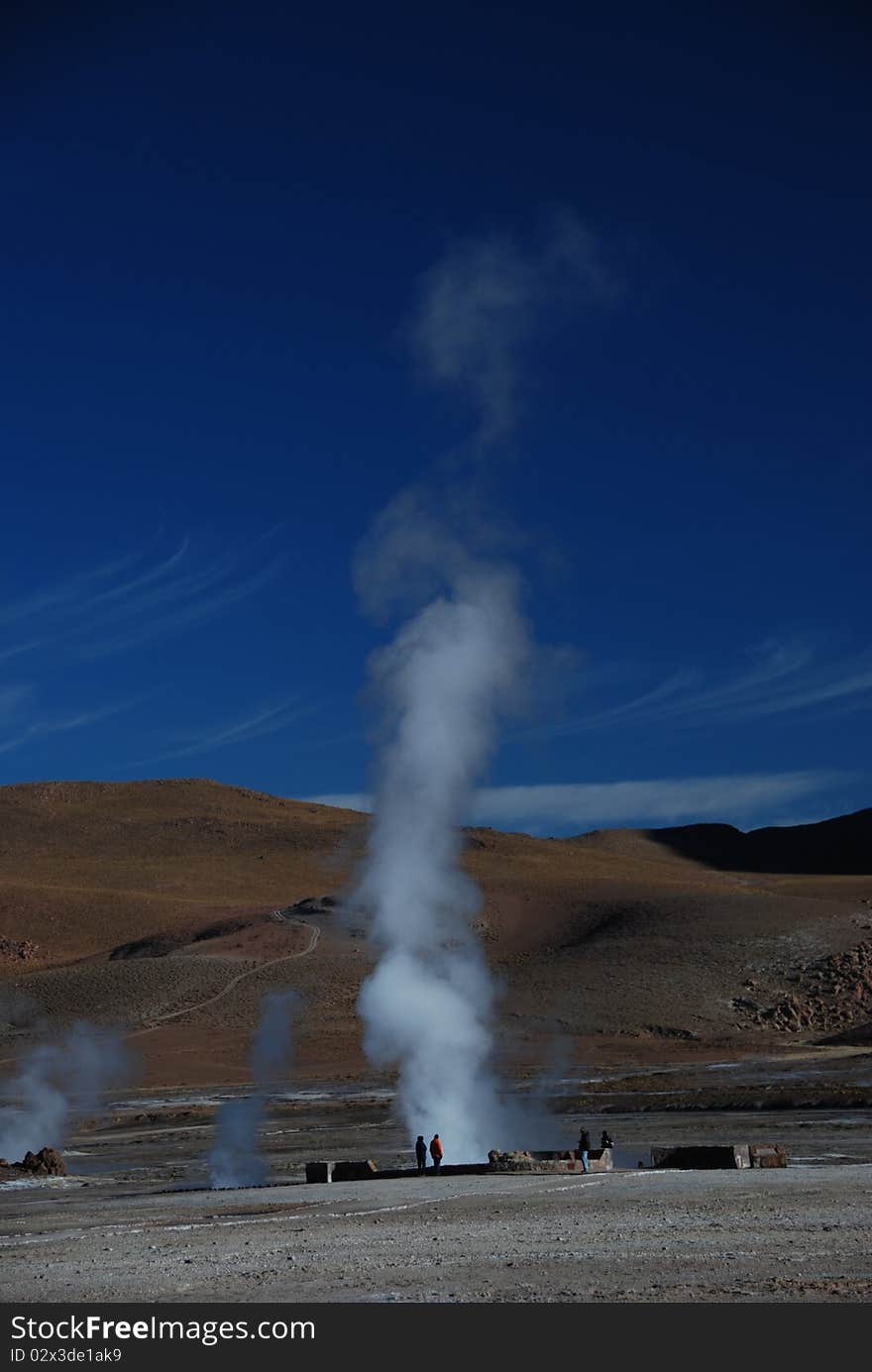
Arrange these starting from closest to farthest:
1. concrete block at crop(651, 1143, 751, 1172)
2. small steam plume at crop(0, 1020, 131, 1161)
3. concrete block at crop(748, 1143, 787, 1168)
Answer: concrete block at crop(748, 1143, 787, 1168) < concrete block at crop(651, 1143, 751, 1172) < small steam plume at crop(0, 1020, 131, 1161)

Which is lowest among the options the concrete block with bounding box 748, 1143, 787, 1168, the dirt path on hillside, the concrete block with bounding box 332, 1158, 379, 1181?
Result: the concrete block with bounding box 748, 1143, 787, 1168

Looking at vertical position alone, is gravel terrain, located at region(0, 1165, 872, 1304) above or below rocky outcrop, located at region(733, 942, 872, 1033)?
below

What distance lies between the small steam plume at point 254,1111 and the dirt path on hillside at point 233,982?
413 cm

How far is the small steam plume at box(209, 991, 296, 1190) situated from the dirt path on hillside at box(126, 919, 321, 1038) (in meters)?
4.13

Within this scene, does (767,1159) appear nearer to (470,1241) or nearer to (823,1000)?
(470,1241)

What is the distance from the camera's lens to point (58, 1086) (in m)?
80.5

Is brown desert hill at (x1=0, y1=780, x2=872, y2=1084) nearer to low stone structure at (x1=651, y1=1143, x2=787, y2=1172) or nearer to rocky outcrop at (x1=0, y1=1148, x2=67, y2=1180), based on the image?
rocky outcrop at (x1=0, y1=1148, x2=67, y2=1180)

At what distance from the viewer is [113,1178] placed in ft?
134

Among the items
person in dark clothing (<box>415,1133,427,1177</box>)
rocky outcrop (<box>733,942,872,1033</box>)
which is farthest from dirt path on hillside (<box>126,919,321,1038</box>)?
person in dark clothing (<box>415,1133,427,1177</box>)

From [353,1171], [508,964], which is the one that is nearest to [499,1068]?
[508,964]

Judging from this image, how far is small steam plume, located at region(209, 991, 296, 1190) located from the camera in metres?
40.0
